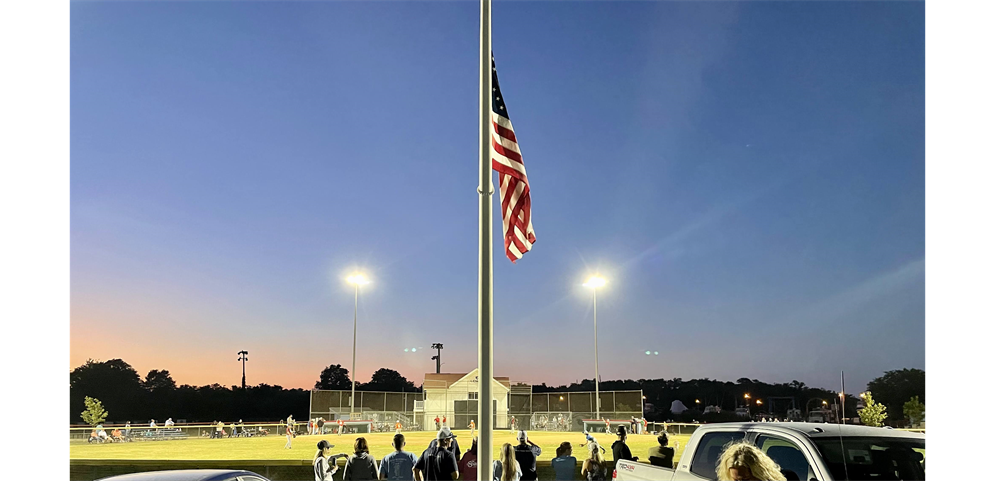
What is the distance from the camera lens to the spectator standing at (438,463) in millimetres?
10078

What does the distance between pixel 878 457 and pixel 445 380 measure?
196 feet

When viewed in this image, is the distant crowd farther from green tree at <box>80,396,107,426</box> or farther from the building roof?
green tree at <box>80,396,107,426</box>

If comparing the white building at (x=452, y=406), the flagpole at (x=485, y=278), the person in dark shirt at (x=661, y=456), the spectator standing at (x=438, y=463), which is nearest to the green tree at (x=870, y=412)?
the white building at (x=452, y=406)

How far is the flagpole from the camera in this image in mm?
6125

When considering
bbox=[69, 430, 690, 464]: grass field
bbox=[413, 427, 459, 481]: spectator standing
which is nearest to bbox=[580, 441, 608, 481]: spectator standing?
bbox=[413, 427, 459, 481]: spectator standing

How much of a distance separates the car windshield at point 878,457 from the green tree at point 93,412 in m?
90.5

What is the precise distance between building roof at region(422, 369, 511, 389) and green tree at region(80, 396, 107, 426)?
136ft

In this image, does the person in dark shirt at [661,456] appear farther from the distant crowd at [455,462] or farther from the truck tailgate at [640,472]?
the truck tailgate at [640,472]

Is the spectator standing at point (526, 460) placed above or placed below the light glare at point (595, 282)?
below

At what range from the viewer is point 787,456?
644 centimetres

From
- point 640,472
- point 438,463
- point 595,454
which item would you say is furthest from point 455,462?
point 640,472
